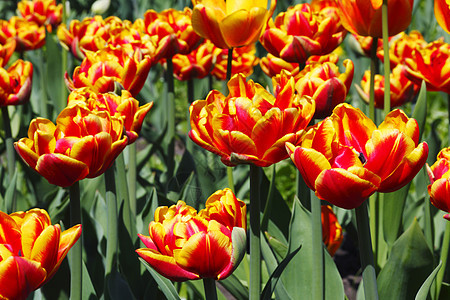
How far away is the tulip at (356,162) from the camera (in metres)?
0.74

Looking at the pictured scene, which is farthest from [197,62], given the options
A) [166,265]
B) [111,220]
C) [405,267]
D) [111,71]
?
[166,265]

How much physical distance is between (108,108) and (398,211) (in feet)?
2.40

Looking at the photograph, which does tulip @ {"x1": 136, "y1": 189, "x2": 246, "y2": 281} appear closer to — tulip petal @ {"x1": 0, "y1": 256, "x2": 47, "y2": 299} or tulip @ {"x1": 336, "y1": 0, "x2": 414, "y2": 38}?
tulip petal @ {"x1": 0, "y1": 256, "x2": 47, "y2": 299}

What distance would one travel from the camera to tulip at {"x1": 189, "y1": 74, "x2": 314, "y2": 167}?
32.1 inches


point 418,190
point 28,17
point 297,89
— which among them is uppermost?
point 297,89

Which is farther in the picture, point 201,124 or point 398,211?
point 398,211

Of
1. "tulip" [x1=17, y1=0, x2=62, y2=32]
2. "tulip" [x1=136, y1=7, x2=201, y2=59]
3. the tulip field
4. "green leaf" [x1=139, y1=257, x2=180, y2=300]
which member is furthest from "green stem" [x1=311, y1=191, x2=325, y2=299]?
"tulip" [x1=17, y1=0, x2=62, y2=32]

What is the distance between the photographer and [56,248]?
0.80 meters

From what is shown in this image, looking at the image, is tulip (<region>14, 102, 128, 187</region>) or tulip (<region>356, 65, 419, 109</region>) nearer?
tulip (<region>14, 102, 128, 187</region>)

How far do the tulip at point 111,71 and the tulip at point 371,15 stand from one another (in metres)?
0.41

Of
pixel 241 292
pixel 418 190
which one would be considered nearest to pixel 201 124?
pixel 241 292

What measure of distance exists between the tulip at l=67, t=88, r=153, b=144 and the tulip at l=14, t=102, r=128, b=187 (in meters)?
0.06

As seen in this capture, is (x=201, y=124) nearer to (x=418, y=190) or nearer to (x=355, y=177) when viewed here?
(x=355, y=177)

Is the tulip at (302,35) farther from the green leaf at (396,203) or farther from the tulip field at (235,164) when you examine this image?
the green leaf at (396,203)
